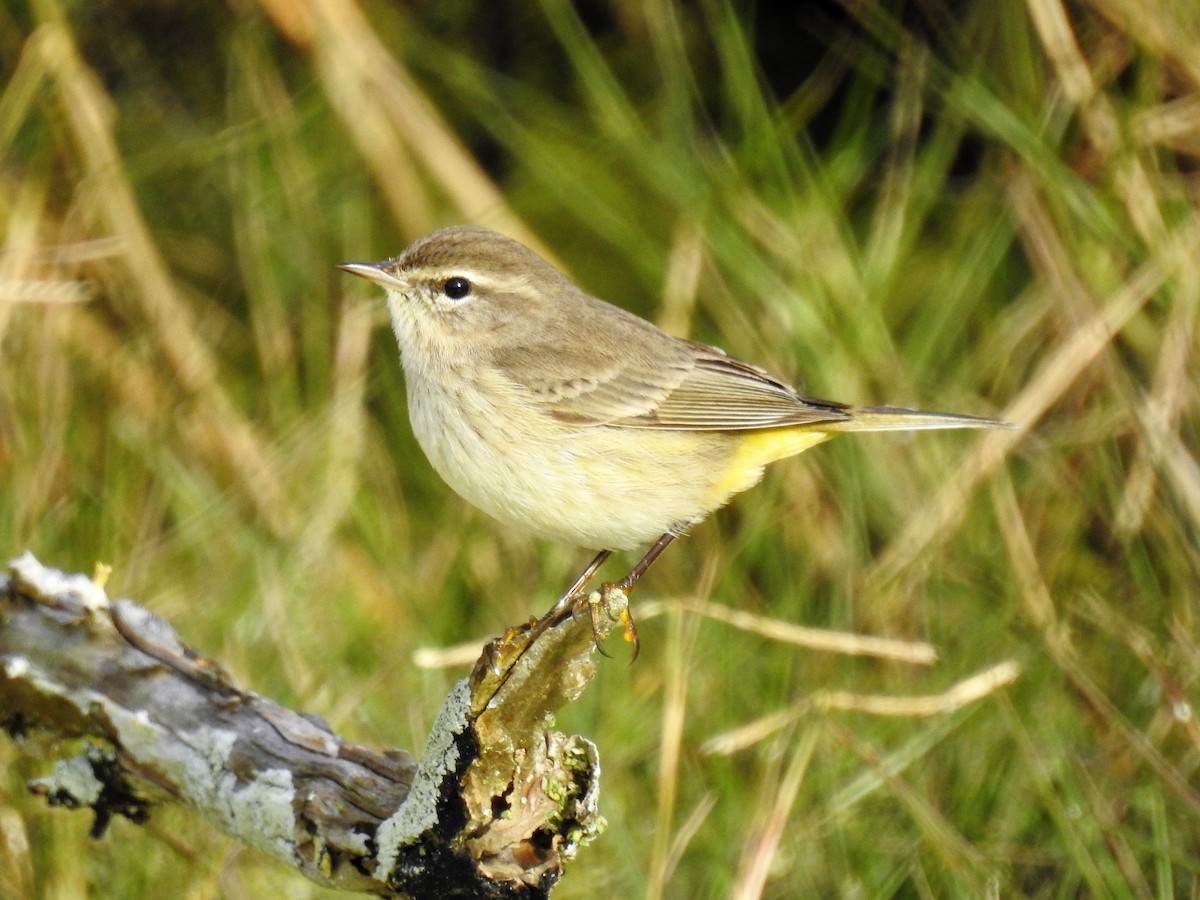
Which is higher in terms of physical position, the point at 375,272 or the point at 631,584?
the point at 375,272

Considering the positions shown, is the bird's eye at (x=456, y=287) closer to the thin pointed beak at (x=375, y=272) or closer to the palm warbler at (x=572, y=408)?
the palm warbler at (x=572, y=408)

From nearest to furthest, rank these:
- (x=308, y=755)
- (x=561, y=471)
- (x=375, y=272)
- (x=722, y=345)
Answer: (x=308, y=755) < (x=561, y=471) < (x=375, y=272) < (x=722, y=345)

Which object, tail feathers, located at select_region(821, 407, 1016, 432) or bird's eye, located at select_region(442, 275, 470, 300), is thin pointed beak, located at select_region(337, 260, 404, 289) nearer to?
bird's eye, located at select_region(442, 275, 470, 300)

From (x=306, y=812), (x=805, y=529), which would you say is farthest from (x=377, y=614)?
(x=306, y=812)

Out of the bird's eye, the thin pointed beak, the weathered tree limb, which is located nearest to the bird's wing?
the bird's eye

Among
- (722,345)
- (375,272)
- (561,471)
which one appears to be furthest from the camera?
(722,345)

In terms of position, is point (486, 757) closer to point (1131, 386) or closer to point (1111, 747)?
point (1111, 747)

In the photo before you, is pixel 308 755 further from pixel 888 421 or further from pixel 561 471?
pixel 888 421

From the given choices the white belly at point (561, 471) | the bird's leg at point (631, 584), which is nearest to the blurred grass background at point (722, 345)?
the bird's leg at point (631, 584)

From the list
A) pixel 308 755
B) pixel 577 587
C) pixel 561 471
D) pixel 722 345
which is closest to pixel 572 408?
pixel 561 471
